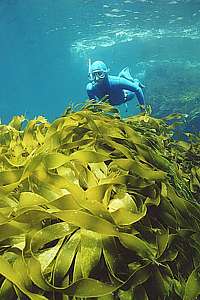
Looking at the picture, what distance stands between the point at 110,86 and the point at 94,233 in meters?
5.79

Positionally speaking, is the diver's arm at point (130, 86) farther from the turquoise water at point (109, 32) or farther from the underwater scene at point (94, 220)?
the turquoise water at point (109, 32)

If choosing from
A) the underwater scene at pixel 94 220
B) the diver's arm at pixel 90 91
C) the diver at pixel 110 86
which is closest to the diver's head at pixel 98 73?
the diver at pixel 110 86

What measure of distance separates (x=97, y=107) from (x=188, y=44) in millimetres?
55596

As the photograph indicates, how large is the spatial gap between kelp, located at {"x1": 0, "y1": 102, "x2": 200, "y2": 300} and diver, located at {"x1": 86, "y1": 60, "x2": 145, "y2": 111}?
479 centimetres

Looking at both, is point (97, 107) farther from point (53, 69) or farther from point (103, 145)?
point (53, 69)

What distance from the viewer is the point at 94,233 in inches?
35.9

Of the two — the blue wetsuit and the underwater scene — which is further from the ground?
the underwater scene

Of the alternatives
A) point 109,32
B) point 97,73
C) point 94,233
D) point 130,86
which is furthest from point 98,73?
point 109,32

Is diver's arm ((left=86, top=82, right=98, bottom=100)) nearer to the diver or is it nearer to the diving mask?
the diver

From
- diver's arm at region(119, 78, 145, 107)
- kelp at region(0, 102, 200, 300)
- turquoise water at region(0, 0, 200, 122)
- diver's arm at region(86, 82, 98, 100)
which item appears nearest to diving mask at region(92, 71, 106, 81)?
diver's arm at region(86, 82, 98, 100)

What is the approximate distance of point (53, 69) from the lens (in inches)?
3344

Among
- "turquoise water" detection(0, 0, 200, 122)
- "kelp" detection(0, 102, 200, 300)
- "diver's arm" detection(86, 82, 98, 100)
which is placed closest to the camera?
"kelp" detection(0, 102, 200, 300)

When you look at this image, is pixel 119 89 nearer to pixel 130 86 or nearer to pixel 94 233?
pixel 130 86

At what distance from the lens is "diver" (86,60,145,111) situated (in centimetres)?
606
